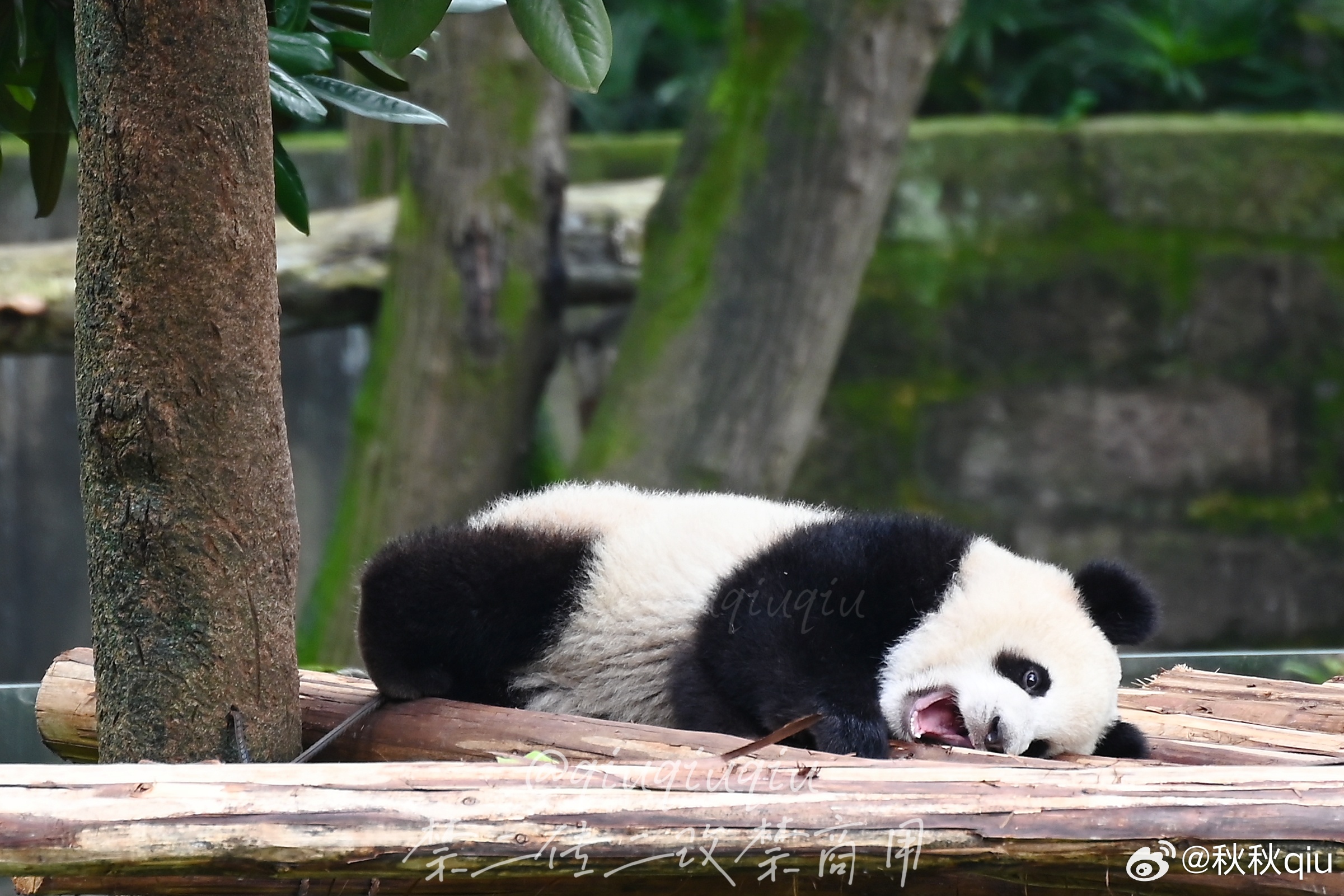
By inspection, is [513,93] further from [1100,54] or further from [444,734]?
[1100,54]

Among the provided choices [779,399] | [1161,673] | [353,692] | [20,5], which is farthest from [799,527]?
[779,399]

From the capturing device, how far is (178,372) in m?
1.62

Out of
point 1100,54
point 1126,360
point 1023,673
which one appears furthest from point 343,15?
point 1100,54

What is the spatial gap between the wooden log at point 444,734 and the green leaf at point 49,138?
2.50 ft

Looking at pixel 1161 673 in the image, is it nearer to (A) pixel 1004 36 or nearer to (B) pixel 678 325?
(B) pixel 678 325

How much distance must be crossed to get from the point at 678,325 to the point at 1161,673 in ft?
5.82

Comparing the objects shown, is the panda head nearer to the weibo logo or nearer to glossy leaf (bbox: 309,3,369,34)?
the weibo logo

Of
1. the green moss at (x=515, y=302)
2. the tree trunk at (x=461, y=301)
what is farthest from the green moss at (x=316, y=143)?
the green moss at (x=515, y=302)

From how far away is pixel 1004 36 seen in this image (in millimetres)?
6207

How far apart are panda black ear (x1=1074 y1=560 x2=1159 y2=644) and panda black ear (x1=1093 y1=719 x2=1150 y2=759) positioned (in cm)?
18

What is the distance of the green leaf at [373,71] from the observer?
84.9 inches

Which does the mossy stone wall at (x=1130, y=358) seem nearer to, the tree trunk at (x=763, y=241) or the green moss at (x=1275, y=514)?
the green moss at (x=1275, y=514)

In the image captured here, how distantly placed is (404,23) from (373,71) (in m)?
0.68

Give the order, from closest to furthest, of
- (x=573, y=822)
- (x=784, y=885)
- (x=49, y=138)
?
1. (x=573, y=822)
2. (x=784, y=885)
3. (x=49, y=138)
